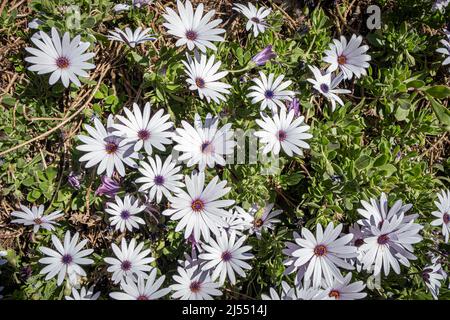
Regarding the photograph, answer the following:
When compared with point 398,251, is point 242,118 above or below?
above

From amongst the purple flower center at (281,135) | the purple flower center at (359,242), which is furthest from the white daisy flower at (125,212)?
the purple flower center at (359,242)

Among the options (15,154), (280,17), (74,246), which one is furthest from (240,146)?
(15,154)

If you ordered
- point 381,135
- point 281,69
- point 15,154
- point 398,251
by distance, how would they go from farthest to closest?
point 381,135 → point 281,69 → point 15,154 → point 398,251

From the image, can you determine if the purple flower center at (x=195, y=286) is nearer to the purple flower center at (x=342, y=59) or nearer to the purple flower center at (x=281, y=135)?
the purple flower center at (x=281, y=135)

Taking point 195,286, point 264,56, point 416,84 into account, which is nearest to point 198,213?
point 195,286

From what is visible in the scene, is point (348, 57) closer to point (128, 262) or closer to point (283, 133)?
point (283, 133)

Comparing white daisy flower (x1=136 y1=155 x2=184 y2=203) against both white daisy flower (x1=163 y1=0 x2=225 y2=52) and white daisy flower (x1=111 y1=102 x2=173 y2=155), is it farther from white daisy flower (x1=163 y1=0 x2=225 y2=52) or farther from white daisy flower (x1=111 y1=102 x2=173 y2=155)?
white daisy flower (x1=163 y1=0 x2=225 y2=52)

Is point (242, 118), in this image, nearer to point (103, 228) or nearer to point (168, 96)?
point (168, 96)
